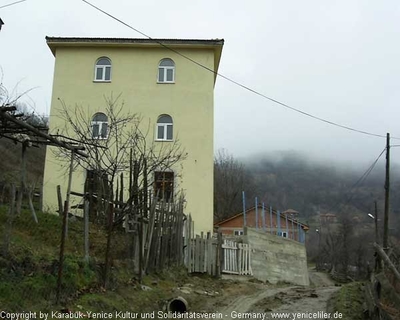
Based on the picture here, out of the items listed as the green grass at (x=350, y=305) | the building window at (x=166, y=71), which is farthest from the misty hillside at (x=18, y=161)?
the green grass at (x=350, y=305)

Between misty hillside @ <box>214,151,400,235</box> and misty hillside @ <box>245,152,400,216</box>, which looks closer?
misty hillside @ <box>214,151,400,235</box>

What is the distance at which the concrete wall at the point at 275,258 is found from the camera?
1839 centimetres

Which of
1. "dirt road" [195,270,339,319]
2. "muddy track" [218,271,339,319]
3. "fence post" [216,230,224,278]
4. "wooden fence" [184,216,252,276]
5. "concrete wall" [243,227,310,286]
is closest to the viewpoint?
"dirt road" [195,270,339,319]

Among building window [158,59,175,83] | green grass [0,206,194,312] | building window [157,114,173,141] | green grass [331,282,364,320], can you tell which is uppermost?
building window [158,59,175,83]

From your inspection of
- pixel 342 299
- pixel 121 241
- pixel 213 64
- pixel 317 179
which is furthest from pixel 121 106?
A: pixel 317 179

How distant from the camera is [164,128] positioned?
2205cm

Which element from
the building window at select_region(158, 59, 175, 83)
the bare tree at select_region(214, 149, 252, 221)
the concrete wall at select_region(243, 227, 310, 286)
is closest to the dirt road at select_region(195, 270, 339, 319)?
the concrete wall at select_region(243, 227, 310, 286)

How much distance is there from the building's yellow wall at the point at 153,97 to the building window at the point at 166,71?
0.70 feet

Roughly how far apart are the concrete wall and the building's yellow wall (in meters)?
2.95

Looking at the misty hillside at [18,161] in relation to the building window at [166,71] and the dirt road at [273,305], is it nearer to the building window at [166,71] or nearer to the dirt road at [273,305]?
the building window at [166,71]

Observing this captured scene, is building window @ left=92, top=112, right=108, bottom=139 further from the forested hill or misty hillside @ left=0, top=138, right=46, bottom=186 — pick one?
the forested hill

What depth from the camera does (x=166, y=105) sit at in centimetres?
2220

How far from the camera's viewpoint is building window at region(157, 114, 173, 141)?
21969 millimetres

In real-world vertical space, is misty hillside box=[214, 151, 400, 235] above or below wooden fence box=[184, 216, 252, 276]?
above
